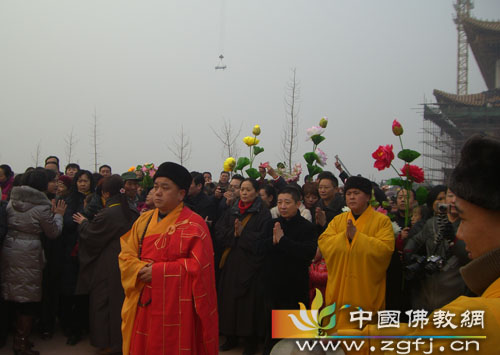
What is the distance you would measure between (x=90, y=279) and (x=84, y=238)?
0.53m

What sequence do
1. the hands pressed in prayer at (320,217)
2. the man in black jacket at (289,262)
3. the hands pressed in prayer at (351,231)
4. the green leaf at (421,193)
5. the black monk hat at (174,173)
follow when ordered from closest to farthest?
the black monk hat at (174,173) < the hands pressed in prayer at (351,231) < the green leaf at (421,193) < the man in black jacket at (289,262) < the hands pressed in prayer at (320,217)

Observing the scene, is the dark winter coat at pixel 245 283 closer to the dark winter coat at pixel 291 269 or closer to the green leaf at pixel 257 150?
the dark winter coat at pixel 291 269

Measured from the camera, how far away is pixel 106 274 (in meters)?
4.87

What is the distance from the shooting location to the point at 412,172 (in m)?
4.19

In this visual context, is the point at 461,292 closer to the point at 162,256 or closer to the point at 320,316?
the point at 162,256

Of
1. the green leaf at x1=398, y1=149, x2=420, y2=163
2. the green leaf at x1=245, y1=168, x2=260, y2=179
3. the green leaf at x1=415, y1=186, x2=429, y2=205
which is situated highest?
the green leaf at x1=398, y1=149, x2=420, y2=163

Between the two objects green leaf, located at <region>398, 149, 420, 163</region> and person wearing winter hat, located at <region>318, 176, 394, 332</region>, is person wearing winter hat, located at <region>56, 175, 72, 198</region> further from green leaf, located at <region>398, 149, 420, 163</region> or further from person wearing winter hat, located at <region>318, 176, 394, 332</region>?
green leaf, located at <region>398, 149, 420, 163</region>

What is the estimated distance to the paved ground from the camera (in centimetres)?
501

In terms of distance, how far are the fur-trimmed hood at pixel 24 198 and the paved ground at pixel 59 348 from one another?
174cm

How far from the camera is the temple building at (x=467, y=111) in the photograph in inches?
1131

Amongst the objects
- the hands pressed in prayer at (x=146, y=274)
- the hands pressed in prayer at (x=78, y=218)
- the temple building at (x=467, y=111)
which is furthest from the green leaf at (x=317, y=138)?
the temple building at (x=467, y=111)

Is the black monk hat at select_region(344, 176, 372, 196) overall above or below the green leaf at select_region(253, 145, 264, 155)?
below

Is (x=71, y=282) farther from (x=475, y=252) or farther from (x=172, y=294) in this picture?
(x=475, y=252)

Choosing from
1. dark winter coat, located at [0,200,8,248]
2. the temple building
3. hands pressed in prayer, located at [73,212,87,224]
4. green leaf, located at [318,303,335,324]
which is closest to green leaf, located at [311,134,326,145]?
hands pressed in prayer, located at [73,212,87,224]
